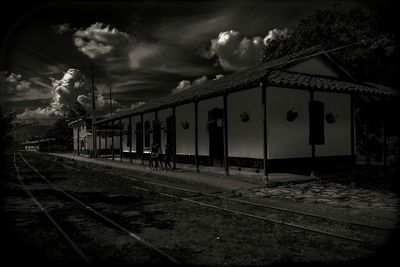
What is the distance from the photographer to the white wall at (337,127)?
1530cm

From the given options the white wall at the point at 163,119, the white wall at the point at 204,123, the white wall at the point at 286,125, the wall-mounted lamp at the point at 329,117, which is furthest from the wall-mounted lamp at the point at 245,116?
the white wall at the point at 163,119

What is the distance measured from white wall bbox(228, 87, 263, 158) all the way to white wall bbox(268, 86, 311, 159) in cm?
51

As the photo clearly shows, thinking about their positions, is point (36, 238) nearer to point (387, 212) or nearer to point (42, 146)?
point (387, 212)

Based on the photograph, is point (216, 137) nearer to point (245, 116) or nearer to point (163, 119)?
point (245, 116)

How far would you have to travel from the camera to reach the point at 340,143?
15852mm

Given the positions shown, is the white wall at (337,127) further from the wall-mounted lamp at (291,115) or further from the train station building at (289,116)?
the wall-mounted lamp at (291,115)

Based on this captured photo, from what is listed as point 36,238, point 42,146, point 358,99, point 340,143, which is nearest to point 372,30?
point 358,99

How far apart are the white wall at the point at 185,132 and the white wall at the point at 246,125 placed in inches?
144

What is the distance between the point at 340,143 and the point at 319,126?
1729 mm

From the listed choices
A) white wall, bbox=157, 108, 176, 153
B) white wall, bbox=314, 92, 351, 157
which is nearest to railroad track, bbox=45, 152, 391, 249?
white wall, bbox=314, 92, 351, 157

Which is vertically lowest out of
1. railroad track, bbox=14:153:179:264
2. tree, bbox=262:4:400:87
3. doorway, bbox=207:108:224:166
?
railroad track, bbox=14:153:179:264

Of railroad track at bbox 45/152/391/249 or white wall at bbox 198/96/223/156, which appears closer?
railroad track at bbox 45/152/391/249

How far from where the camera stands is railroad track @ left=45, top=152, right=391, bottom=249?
5.70 metres

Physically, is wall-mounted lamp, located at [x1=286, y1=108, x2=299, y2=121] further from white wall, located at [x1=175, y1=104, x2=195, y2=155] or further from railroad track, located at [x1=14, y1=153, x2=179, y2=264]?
railroad track, located at [x1=14, y1=153, x2=179, y2=264]
